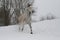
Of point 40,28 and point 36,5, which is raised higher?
point 36,5

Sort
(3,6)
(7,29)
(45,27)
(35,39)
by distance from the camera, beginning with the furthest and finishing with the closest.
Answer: (3,6)
(45,27)
(7,29)
(35,39)

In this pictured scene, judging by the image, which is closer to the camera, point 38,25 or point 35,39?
point 35,39

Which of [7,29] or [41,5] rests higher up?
[41,5]

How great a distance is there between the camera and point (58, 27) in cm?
526

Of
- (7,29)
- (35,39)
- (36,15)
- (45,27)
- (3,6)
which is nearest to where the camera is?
(35,39)

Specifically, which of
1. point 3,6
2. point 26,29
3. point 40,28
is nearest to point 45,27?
point 40,28

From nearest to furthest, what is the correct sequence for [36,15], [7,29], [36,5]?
[7,29], [36,15], [36,5]

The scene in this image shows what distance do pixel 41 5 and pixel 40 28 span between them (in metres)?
2.83

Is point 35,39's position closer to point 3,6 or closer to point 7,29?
point 7,29

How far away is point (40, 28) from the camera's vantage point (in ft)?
16.6

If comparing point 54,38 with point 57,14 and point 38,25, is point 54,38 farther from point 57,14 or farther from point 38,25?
point 57,14

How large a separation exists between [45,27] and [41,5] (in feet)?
8.99

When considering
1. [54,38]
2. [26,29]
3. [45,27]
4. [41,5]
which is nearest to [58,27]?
[45,27]

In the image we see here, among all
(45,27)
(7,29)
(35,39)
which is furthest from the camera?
(45,27)
